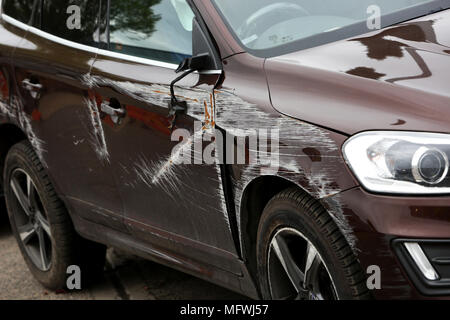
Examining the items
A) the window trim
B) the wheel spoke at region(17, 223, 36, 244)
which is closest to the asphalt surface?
the wheel spoke at region(17, 223, 36, 244)

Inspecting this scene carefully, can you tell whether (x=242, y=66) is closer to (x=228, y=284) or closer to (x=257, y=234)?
(x=257, y=234)

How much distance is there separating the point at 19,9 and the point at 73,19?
75 centimetres

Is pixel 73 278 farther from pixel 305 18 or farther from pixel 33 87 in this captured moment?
pixel 305 18

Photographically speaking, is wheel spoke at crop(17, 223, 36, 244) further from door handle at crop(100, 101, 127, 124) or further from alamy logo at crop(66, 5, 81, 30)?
door handle at crop(100, 101, 127, 124)

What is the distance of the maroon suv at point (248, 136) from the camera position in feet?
8.61

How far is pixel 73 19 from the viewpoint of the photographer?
14.6 feet

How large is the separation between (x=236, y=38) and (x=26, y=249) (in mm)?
2450

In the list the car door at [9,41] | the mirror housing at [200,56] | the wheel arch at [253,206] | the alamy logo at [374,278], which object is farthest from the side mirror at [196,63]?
the car door at [9,41]

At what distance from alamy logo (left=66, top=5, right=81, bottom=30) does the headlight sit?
6.97 ft

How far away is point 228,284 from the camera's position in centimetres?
362

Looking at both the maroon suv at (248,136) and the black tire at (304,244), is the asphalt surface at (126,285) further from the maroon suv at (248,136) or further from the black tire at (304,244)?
the black tire at (304,244)

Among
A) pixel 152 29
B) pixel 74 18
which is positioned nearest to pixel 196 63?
pixel 152 29
